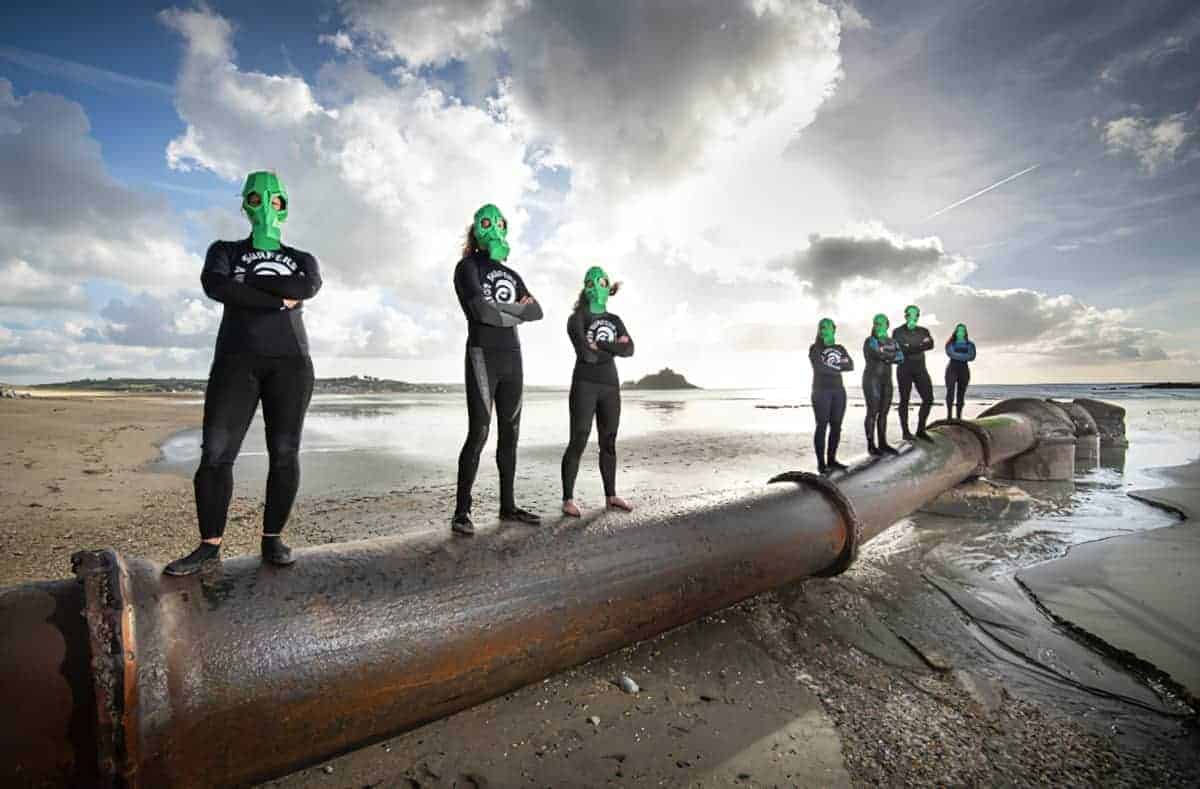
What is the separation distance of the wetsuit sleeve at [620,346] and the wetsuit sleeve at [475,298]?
959 mm

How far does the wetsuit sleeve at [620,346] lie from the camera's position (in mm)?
4457

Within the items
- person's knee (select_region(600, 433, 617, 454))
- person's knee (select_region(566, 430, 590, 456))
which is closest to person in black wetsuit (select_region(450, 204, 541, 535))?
person's knee (select_region(566, 430, 590, 456))

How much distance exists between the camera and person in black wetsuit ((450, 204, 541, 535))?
365cm

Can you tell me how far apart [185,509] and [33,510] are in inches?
63.8

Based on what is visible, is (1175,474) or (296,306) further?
(1175,474)

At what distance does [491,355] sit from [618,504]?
Result: 1326 millimetres

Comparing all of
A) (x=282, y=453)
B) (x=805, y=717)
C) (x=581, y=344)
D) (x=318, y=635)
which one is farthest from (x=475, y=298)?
(x=805, y=717)

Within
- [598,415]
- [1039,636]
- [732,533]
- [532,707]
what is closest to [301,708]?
[532,707]

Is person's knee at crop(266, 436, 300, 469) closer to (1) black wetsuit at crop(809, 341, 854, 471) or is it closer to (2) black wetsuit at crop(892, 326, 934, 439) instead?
(1) black wetsuit at crop(809, 341, 854, 471)

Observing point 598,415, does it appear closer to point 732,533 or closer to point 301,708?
point 732,533

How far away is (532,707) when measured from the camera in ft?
10.2

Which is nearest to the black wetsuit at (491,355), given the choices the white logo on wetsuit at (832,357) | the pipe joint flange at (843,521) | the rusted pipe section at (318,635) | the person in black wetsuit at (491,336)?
the person in black wetsuit at (491,336)

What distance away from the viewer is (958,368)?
1027cm

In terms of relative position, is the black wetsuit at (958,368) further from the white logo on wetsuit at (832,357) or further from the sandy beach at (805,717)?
the sandy beach at (805,717)
